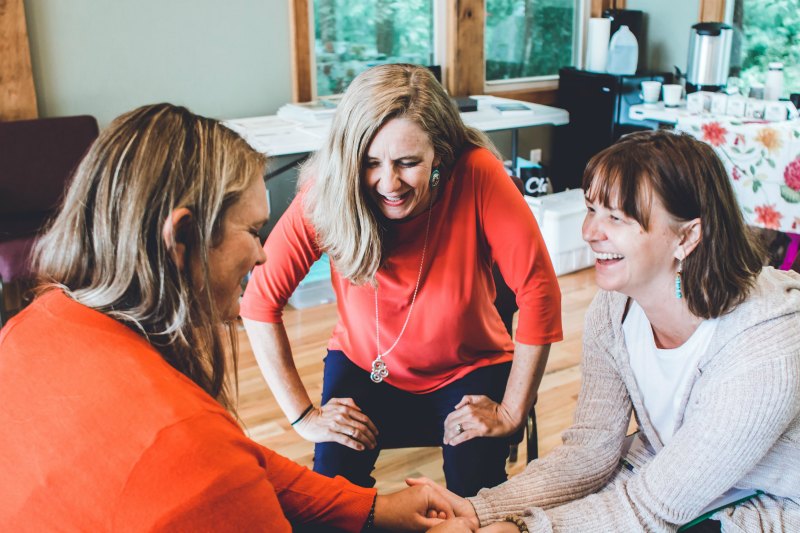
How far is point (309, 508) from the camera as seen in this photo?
1228mm

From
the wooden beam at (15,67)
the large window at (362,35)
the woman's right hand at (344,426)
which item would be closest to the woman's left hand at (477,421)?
the woman's right hand at (344,426)

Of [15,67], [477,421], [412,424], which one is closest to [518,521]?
[477,421]

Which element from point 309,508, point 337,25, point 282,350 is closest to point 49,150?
point 337,25

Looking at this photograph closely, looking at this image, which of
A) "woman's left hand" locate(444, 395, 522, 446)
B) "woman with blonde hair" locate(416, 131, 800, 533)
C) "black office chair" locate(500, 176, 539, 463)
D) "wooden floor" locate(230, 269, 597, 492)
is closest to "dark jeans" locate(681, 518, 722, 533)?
"woman with blonde hair" locate(416, 131, 800, 533)

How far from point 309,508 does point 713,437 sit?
0.62m

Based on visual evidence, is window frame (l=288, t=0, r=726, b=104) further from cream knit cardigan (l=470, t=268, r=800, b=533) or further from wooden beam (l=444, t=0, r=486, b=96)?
cream knit cardigan (l=470, t=268, r=800, b=533)

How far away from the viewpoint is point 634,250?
127 centimetres

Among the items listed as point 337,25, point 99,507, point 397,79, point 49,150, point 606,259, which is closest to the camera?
point 99,507

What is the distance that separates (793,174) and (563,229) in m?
1.11

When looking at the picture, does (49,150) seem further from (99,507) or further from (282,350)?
(99,507)

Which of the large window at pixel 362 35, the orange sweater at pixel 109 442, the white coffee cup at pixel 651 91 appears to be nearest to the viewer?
the orange sweater at pixel 109 442

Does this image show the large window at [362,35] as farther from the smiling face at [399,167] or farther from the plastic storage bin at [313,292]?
the smiling face at [399,167]

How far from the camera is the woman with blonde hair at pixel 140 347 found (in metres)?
0.79

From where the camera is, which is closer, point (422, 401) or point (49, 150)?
point (422, 401)
